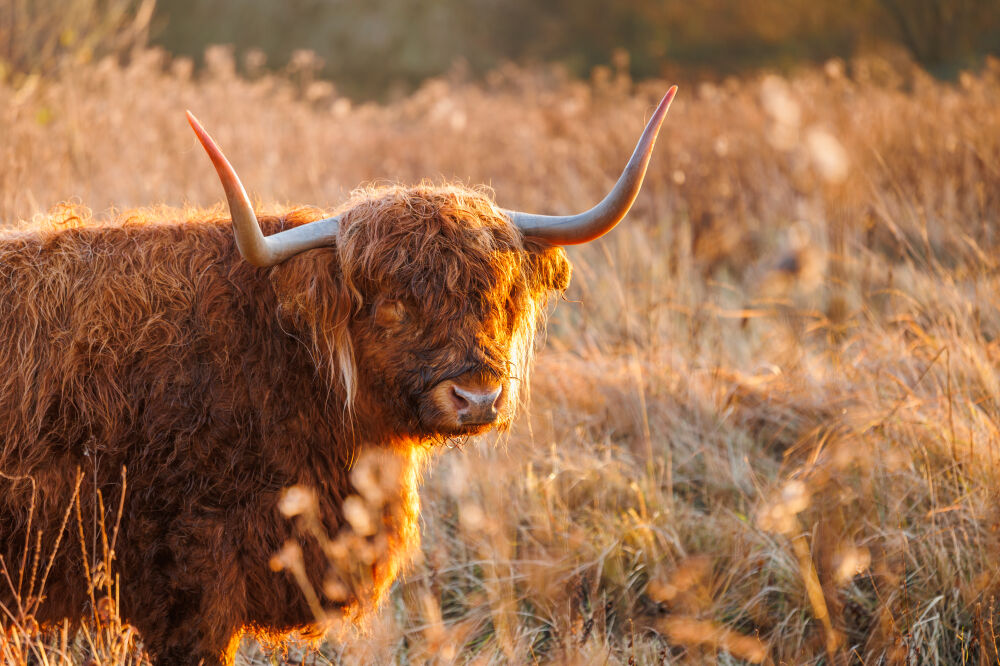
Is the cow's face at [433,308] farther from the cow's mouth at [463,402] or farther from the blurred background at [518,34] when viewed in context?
the blurred background at [518,34]

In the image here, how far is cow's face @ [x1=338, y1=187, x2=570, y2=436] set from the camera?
2.58 m

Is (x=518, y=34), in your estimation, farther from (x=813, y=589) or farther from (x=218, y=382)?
(x=218, y=382)

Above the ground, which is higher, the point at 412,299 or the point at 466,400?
the point at 412,299

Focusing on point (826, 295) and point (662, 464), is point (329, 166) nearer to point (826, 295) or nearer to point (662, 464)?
point (826, 295)

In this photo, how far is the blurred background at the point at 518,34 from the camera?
21.2 meters

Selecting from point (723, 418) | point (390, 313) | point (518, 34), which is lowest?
point (518, 34)

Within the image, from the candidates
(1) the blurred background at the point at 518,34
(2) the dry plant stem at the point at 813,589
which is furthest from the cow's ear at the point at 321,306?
(1) the blurred background at the point at 518,34

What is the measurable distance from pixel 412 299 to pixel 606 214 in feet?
2.21

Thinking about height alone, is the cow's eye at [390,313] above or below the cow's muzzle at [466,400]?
above

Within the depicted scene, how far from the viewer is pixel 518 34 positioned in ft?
80.2

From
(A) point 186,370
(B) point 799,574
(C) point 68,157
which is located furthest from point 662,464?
(C) point 68,157

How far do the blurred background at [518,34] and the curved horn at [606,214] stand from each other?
655 inches

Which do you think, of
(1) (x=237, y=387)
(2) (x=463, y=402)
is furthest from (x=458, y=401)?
(1) (x=237, y=387)

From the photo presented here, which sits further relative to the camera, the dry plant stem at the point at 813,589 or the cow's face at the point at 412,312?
the dry plant stem at the point at 813,589
